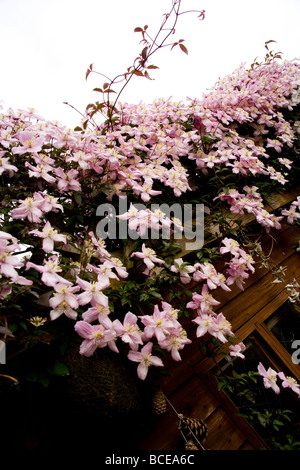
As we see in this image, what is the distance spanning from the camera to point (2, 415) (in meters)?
0.74

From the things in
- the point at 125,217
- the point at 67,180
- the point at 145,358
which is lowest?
the point at 145,358

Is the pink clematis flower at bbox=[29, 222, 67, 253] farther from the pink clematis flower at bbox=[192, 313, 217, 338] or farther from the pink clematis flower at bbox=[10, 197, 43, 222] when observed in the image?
the pink clematis flower at bbox=[192, 313, 217, 338]

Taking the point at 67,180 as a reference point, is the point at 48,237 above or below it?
below

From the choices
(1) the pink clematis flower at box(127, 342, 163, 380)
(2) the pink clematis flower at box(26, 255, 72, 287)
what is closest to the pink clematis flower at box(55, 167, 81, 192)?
(2) the pink clematis flower at box(26, 255, 72, 287)

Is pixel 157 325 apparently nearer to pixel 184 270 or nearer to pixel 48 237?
pixel 184 270

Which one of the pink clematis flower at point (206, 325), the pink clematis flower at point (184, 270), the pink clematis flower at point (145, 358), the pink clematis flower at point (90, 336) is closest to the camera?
the pink clematis flower at point (90, 336)

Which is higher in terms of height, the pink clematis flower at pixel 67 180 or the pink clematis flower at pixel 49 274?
the pink clematis flower at pixel 67 180

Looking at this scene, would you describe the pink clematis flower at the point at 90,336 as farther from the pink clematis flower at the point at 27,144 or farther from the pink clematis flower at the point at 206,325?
the pink clematis flower at the point at 27,144

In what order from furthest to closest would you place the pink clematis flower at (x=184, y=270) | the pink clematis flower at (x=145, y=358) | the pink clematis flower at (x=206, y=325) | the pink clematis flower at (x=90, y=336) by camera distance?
the pink clematis flower at (x=184, y=270), the pink clematis flower at (x=206, y=325), the pink clematis flower at (x=145, y=358), the pink clematis flower at (x=90, y=336)

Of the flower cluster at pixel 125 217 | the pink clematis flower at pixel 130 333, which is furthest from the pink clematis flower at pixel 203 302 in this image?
the pink clematis flower at pixel 130 333

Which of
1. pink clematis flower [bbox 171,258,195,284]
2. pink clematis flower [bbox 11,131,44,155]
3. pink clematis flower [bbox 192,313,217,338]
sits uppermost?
pink clematis flower [bbox 11,131,44,155]

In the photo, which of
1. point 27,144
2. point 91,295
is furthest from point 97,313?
point 27,144

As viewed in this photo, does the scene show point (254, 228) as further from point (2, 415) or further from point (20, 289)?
point (2, 415)

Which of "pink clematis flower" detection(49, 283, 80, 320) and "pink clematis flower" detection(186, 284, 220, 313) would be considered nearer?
"pink clematis flower" detection(49, 283, 80, 320)
